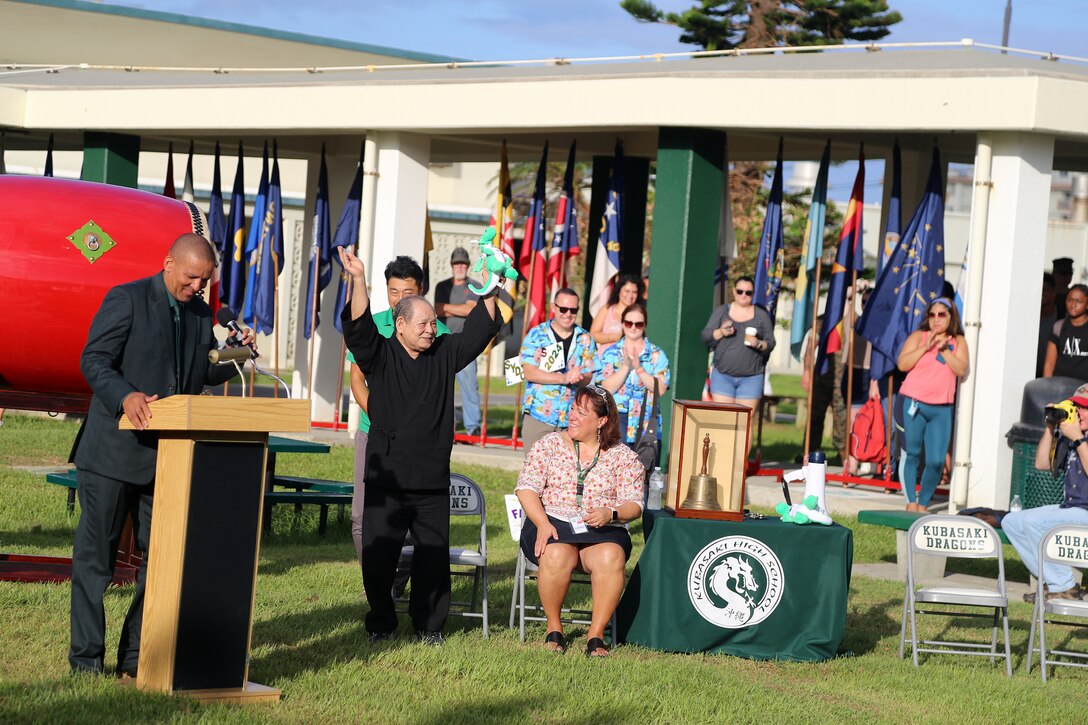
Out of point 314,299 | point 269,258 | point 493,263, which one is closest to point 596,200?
point 314,299

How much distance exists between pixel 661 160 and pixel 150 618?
8717 millimetres

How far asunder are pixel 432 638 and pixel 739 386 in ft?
20.5

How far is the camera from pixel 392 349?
7.61 m

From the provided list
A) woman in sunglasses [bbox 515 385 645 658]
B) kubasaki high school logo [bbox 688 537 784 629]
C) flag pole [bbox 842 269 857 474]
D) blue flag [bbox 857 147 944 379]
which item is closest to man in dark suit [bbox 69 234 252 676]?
woman in sunglasses [bbox 515 385 645 658]

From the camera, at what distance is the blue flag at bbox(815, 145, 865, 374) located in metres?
14.3

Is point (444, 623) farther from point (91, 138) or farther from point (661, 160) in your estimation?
point (91, 138)

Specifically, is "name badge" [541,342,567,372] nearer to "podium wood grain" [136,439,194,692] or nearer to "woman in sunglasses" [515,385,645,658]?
"woman in sunglasses" [515,385,645,658]

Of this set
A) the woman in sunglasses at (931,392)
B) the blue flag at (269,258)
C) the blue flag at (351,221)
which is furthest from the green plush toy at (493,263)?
the blue flag at (269,258)

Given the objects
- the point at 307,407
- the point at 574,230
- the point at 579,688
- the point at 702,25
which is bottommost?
the point at 579,688

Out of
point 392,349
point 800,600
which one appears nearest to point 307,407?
point 392,349

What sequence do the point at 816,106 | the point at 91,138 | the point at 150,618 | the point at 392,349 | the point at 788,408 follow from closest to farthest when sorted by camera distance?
the point at 150,618, the point at 392,349, the point at 816,106, the point at 91,138, the point at 788,408

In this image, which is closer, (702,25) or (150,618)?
(150,618)

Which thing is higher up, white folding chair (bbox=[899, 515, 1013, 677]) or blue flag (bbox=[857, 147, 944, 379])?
blue flag (bbox=[857, 147, 944, 379])

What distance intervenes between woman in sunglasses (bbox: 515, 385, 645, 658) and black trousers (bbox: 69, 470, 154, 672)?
2327 millimetres
